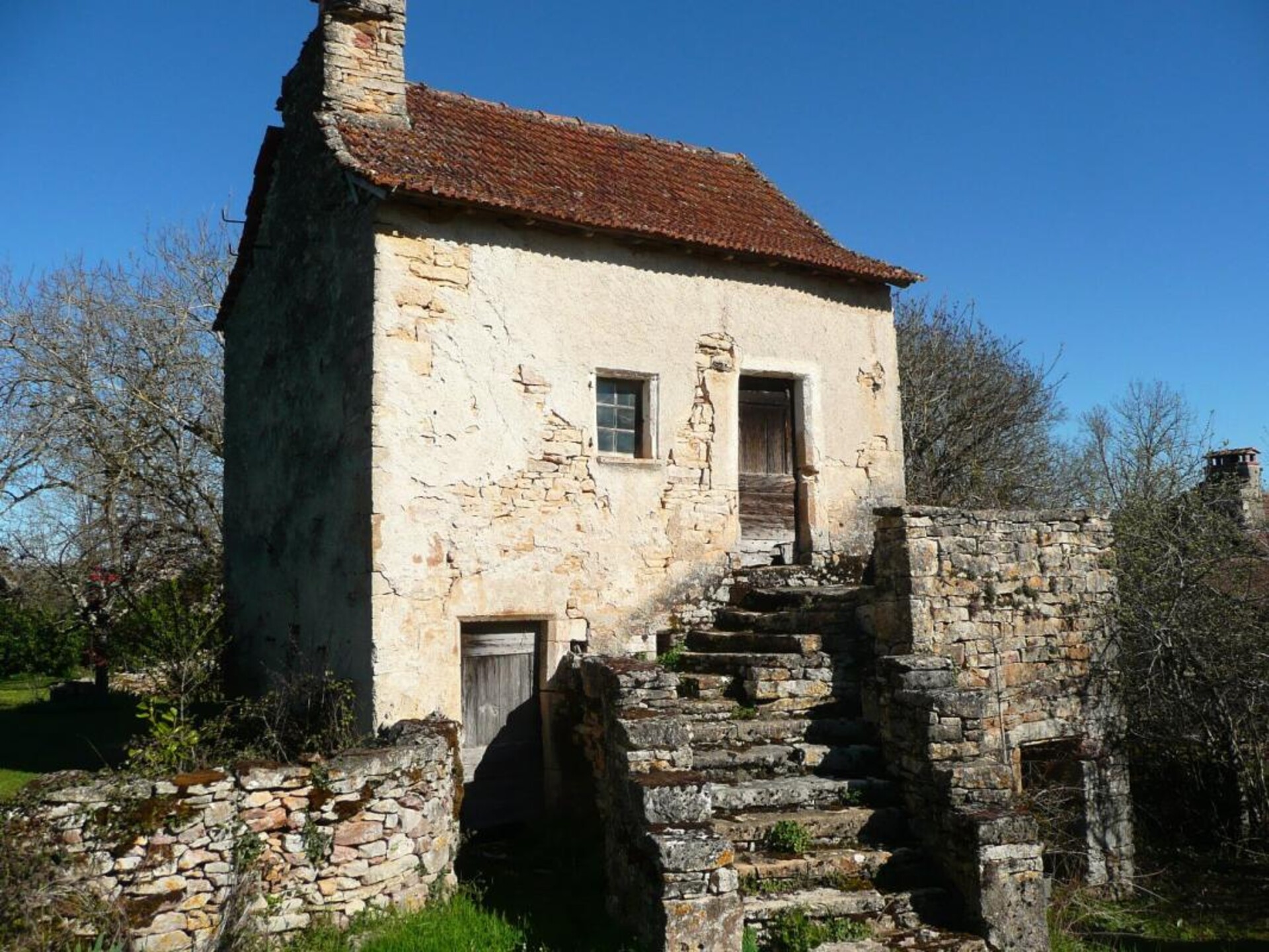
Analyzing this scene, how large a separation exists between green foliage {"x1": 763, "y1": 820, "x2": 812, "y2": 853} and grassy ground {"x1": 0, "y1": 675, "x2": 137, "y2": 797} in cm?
572

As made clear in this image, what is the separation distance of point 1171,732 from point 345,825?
321 inches

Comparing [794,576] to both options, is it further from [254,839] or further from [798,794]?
[254,839]

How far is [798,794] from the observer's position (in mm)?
7441

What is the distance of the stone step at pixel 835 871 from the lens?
659cm

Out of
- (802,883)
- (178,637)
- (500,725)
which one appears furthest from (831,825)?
(178,637)

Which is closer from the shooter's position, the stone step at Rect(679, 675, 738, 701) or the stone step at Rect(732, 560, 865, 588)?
the stone step at Rect(679, 675, 738, 701)

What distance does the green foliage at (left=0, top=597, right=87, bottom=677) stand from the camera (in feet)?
59.3

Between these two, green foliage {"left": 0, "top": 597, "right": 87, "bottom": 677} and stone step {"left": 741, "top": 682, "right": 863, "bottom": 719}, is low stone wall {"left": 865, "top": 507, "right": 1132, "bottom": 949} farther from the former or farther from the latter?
green foliage {"left": 0, "top": 597, "right": 87, "bottom": 677}

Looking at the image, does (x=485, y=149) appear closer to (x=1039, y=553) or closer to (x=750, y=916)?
(x=1039, y=553)

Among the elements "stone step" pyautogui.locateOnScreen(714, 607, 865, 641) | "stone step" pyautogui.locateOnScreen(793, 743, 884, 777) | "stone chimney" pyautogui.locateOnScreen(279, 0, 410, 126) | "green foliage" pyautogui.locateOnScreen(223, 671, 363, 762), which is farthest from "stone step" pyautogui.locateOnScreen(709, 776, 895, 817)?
"stone chimney" pyautogui.locateOnScreen(279, 0, 410, 126)

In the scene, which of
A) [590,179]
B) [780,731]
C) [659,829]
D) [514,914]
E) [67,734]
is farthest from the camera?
[67,734]

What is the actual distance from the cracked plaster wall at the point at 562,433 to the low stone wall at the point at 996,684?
7.39ft

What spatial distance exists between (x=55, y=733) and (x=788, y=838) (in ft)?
37.9

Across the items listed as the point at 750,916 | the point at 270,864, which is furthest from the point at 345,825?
the point at 750,916
